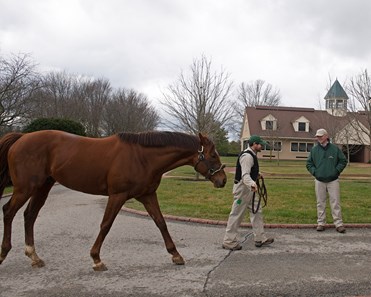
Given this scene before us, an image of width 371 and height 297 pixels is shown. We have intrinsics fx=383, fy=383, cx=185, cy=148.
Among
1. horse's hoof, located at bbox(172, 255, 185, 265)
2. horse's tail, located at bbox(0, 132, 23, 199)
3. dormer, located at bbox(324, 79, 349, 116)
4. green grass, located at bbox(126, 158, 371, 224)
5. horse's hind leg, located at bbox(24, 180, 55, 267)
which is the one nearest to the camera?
horse's hoof, located at bbox(172, 255, 185, 265)

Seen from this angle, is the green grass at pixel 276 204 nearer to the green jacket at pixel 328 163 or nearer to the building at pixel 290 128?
the green jacket at pixel 328 163

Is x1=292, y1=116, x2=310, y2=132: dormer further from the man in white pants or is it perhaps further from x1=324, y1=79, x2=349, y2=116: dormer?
the man in white pants

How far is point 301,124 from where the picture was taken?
4662 centimetres

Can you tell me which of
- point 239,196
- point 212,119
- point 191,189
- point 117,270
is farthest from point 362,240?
point 212,119

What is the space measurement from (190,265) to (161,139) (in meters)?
1.70

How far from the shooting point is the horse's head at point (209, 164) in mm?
5094

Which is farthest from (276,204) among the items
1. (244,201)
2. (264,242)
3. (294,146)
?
(294,146)

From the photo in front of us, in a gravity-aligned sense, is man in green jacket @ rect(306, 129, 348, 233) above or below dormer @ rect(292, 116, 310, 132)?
below

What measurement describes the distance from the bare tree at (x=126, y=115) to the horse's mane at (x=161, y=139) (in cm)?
3782

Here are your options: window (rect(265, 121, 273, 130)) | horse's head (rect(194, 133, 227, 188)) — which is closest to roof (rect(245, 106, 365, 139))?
window (rect(265, 121, 273, 130))

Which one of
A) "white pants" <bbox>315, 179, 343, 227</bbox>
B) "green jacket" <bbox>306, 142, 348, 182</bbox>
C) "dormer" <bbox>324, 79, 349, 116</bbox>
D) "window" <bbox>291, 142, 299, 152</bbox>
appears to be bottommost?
"white pants" <bbox>315, 179, 343, 227</bbox>

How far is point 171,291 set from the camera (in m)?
4.09

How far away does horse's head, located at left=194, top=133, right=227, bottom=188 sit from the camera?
509 centimetres

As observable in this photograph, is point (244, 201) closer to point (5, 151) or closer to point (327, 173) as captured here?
point (327, 173)
